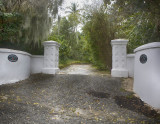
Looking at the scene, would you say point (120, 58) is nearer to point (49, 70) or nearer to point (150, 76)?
point (150, 76)

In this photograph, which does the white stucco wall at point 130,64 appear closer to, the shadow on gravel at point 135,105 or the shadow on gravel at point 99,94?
the shadow on gravel at point 135,105

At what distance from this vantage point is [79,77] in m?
5.72

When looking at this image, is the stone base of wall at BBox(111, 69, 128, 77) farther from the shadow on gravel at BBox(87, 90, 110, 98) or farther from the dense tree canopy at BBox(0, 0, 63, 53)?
the dense tree canopy at BBox(0, 0, 63, 53)

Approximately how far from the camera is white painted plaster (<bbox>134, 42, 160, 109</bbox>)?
3062 millimetres

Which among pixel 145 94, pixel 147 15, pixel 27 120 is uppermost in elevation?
pixel 147 15

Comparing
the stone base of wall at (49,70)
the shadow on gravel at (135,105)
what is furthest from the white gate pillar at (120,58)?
the stone base of wall at (49,70)

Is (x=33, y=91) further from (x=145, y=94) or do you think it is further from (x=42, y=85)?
(x=145, y=94)

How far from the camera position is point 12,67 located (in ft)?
16.5

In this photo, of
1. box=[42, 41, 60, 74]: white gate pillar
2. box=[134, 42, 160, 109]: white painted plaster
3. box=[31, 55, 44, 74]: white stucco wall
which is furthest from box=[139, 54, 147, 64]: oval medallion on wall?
box=[31, 55, 44, 74]: white stucco wall

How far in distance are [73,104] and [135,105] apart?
5.14 feet

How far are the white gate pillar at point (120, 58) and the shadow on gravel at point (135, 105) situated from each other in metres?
1.96

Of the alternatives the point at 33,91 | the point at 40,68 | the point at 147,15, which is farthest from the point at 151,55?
the point at 40,68

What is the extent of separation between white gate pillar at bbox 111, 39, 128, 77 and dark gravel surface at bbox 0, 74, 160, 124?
57 cm

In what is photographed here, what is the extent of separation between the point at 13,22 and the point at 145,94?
535cm
